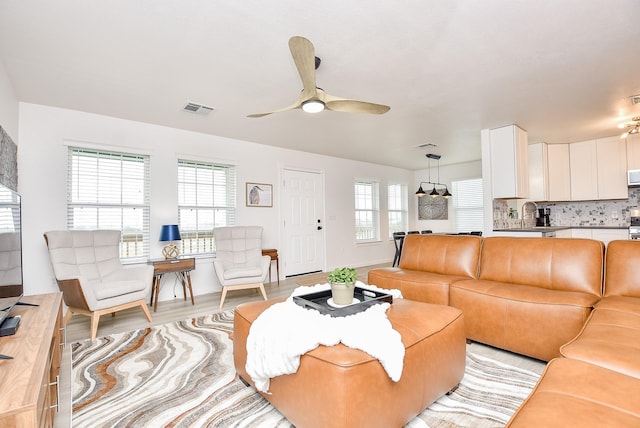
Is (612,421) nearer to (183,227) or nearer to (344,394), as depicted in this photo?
(344,394)

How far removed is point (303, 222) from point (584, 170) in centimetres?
509

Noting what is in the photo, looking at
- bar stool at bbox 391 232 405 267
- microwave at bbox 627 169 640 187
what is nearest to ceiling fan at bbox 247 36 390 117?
bar stool at bbox 391 232 405 267

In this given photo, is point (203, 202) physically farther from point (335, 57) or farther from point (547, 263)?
point (547, 263)

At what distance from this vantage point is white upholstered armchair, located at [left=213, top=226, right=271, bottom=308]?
12.8 feet

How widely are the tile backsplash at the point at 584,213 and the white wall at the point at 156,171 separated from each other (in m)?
2.87

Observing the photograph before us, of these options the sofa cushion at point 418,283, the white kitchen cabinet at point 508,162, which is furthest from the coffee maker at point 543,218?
the sofa cushion at point 418,283

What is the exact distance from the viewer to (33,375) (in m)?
1.08

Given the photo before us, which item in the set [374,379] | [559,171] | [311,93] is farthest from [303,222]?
[559,171]

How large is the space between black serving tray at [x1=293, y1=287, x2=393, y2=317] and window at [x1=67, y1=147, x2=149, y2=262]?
3.00 meters

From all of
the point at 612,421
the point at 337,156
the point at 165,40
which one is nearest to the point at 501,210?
the point at 337,156

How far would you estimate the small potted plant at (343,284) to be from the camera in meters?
1.90

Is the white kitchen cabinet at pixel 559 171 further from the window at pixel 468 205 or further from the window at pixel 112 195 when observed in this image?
the window at pixel 112 195

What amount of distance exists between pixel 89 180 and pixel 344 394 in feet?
13.2

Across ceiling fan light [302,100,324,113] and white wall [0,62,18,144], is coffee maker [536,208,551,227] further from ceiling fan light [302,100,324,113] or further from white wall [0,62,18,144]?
white wall [0,62,18,144]
